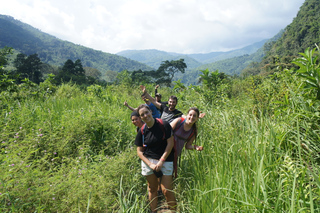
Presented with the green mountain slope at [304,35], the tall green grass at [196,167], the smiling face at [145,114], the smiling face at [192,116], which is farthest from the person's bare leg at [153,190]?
the green mountain slope at [304,35]

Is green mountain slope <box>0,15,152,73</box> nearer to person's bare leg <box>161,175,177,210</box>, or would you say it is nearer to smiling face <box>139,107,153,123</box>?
smiling face <box>139,107,153,123</box>

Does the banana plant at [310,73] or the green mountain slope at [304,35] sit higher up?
the green mountain slope at [304,35]

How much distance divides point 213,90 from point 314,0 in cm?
7113

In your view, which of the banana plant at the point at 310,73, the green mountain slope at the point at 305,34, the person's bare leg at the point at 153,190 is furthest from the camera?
the green mountain slope at the point at 305,34

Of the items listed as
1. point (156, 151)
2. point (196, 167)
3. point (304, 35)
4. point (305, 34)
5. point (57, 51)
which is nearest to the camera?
point (156, 151)

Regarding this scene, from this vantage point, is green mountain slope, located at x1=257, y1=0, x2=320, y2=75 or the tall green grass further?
green mountain slope, located at x1=257, y1=0, x2=320, y2=75

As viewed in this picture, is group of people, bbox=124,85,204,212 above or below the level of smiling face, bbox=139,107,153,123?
below

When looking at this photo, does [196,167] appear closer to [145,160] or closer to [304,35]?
[145,160]

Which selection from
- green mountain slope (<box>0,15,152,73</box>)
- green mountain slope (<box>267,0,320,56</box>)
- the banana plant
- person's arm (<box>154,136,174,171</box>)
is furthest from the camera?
green mountain slope (<box>0,15,152,73</box>)

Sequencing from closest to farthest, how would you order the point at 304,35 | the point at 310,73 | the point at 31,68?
Answer: 1. the point at 310,73
2. the point at 31,68
3. the point at 304,35

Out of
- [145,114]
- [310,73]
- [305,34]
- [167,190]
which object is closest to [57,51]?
[305,34]

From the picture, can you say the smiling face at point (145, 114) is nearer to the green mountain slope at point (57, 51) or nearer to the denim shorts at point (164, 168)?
the denim shorts at point (164, 168)

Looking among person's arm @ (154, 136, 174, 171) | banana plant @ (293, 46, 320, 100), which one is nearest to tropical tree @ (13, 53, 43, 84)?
person's arm @ (154, 136, 174, 171)

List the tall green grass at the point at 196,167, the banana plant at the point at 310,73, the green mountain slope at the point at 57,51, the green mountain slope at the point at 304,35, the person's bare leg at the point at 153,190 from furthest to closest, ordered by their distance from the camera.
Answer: the green mountain slope at the point at 57,51, the green mountain slope at the point at 304,35, the person's bare leg at the point at 153,190, the banana plant at the point at 310,73, the tall green grass at the point at 196,167
